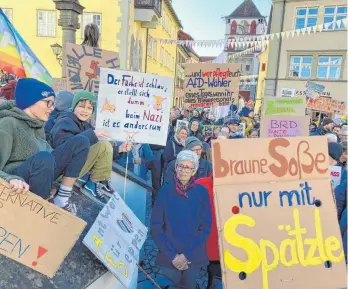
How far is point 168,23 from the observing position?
3216cm

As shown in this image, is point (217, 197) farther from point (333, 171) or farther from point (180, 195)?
point (333, 171)

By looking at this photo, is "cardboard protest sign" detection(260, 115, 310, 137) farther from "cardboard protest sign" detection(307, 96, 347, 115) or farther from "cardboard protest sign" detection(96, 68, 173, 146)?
"cardboard protest sign" detection(307, 96, 347, 115)

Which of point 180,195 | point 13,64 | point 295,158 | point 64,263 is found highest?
point 13,64

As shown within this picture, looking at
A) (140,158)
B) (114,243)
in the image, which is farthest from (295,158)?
(140,158)

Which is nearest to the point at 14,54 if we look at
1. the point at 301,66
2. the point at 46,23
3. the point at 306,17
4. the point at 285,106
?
the point at 285,106

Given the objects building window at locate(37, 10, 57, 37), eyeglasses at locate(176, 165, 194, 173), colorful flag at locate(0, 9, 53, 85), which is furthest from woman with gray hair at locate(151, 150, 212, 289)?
building window at locate(37, 10, 57, 37)

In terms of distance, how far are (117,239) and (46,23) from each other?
19.9 m

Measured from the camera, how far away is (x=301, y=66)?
23.5 meters

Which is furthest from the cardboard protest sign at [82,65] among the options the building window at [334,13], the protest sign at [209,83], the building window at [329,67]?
the building window at [334,13]

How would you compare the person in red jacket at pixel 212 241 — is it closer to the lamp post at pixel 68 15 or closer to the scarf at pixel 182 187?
the scarf at pixel 182 187

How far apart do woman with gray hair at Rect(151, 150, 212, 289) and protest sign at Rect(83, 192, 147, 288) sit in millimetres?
210

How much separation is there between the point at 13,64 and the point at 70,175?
1.50 meters

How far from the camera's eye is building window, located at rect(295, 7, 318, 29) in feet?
75.4

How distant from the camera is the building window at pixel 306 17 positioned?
2298cm
